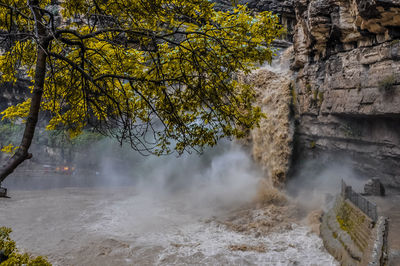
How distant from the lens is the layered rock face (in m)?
12.6

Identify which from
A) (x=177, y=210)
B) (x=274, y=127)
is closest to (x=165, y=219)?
(x=177, y=210)

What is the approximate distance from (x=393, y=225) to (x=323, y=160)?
9415 millimetres

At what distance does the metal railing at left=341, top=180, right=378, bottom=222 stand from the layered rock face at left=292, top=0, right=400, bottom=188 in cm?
370

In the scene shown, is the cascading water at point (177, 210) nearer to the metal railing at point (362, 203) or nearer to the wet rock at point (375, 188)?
the metal railing at point (362, 203)

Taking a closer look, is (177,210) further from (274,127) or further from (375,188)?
(375,188)

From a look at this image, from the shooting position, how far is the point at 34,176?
28.6 m

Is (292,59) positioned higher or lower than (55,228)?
higher

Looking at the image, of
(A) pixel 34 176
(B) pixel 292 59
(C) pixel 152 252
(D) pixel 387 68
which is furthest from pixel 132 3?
(A) pixel 34 176

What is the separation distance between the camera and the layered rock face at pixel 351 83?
497 inches

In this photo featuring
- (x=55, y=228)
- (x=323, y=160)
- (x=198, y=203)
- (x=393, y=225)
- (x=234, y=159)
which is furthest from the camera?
(x=234, y=159)

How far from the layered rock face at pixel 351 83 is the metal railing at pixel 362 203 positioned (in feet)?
12.1

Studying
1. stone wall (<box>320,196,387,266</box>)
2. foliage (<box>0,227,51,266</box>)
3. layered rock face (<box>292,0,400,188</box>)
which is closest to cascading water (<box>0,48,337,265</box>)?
stone wall (<box>320,196,387,266</box>)

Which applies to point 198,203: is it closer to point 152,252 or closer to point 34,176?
point 152,252

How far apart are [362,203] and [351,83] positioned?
274 inches
